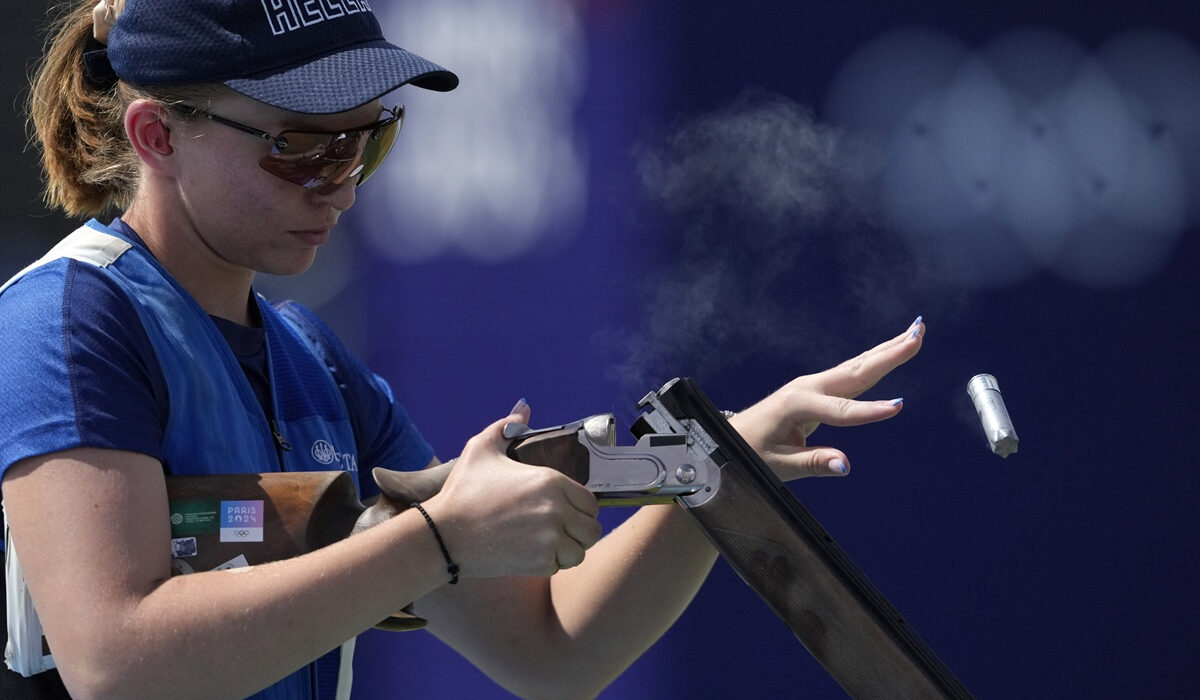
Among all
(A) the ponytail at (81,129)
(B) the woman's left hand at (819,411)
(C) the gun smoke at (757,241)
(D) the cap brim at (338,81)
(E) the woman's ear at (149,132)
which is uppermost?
(A) the ponytail at (81,129)

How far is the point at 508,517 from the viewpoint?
5.15ft

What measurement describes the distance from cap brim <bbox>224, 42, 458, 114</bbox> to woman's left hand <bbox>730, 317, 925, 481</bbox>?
72 centimetres

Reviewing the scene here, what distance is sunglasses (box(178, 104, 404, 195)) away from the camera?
5.75 feet

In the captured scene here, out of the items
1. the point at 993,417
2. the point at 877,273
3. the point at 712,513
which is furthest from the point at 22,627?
the point at 877,273

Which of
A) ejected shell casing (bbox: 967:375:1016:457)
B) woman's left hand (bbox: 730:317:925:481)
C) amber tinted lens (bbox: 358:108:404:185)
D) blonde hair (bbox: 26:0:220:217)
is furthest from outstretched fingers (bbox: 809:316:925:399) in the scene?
blonde hair (bbox: 26:0:220:217)

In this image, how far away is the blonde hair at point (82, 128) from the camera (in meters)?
1.85

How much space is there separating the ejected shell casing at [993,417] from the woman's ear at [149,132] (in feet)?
4.06

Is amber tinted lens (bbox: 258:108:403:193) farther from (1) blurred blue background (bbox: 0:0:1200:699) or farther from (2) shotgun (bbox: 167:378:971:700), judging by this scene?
(1) blurred blue background (bbox: 0:0:1200:699)

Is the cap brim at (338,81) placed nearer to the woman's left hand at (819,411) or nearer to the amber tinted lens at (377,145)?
the amber tinted lens at (377,145)

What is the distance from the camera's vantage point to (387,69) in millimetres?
1776

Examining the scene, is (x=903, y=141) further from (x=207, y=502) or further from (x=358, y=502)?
(x=207, y=502)

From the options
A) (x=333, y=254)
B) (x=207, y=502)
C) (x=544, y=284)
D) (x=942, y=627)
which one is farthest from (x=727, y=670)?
(x=207, y=502)

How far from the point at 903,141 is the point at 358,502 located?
165 centimetres

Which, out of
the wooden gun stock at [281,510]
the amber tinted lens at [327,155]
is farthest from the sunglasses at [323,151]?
the wooden gun stock at [281,510]
